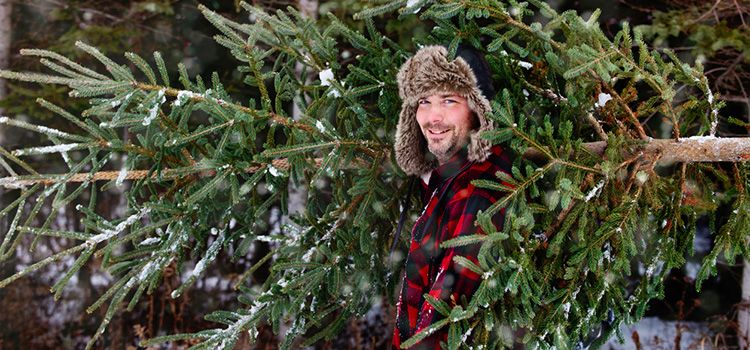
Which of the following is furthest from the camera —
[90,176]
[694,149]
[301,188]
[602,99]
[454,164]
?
[301,188]

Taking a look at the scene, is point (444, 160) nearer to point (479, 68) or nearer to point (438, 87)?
point (438, 87)

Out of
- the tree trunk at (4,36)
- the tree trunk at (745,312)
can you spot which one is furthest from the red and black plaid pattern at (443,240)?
the tree trunk at (4,36)

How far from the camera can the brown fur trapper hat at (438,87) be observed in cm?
298

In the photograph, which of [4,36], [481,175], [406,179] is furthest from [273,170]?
[4,36]

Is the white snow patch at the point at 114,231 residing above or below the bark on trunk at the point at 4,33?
above

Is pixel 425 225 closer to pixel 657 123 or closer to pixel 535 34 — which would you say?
pixel 535 34

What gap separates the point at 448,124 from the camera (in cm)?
305

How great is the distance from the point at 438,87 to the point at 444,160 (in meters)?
0.35

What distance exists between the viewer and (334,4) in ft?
20.9

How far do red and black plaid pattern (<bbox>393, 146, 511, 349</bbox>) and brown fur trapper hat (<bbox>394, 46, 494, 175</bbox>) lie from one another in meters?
0.10

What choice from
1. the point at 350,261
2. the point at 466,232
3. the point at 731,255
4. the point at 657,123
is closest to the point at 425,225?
the point at 466,232

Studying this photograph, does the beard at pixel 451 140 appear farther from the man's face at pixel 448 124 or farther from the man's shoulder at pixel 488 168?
the man's shoulder at pixel 488 168

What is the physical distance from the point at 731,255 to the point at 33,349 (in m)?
9.12

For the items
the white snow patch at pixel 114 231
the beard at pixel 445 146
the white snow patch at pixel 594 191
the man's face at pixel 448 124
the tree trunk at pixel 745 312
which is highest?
the man's face at pixel 448 124
